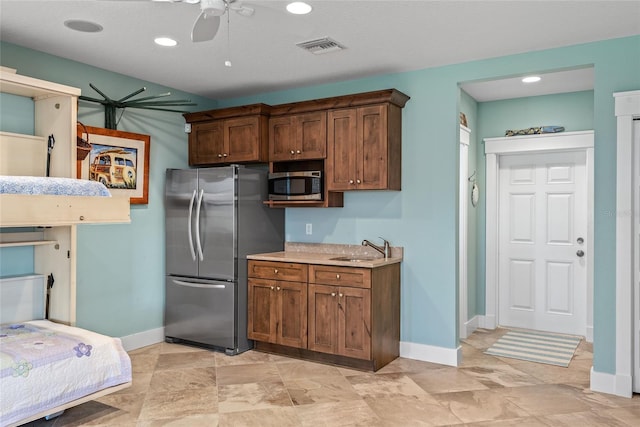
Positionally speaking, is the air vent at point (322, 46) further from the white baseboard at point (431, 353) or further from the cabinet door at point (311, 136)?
the white baseboard at point (431, 353)

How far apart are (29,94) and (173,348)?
2.53 m

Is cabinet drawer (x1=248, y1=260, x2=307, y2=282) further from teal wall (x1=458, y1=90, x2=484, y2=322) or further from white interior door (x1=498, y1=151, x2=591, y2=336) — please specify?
white interior door (x1=498, y1=151, x2=591, y2=336)

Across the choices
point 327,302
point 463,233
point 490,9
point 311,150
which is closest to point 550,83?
point 463,233

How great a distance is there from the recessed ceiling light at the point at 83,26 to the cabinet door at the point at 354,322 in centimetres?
266

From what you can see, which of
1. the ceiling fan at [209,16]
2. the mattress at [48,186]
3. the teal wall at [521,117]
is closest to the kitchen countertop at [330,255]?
the mattress at [48,186]

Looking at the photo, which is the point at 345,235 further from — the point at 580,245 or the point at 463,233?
the point at 580,245

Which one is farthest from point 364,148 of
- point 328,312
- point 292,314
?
point 292,314

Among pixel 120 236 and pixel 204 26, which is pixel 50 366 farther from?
pixel 204 26

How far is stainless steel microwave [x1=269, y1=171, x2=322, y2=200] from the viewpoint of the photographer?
14.5 ft

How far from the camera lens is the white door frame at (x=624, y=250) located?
3.39 meters

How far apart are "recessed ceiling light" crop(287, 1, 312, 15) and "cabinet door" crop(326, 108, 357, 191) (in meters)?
1.32

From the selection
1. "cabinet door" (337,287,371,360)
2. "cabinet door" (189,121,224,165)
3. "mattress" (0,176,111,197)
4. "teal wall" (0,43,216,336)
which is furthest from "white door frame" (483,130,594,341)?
"mattress" (0,176,111,197)

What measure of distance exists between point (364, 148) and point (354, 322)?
149 cm

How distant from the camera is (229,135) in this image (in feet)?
15.9
